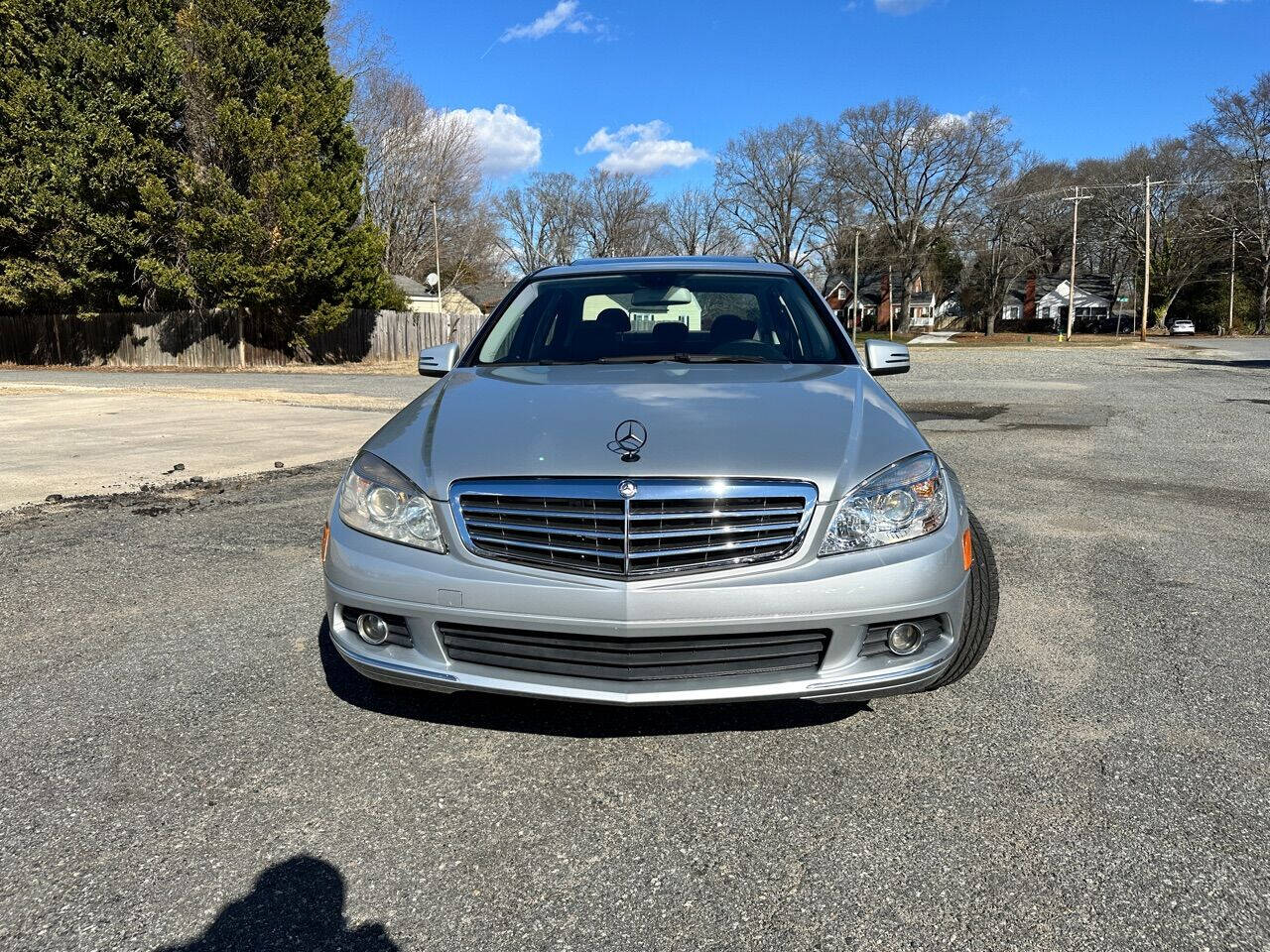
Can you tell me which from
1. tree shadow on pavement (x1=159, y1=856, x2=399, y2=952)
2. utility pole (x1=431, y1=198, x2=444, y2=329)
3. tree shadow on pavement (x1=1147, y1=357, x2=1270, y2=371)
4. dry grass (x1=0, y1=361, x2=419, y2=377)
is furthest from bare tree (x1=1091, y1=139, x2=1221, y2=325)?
tree shadow on pavement (x1=159, y1=856, x2=399, y2=952)

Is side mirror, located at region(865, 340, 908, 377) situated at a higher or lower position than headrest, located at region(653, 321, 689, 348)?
lower

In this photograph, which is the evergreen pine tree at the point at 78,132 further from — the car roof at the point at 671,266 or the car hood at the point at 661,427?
the car hood at the point at 661,427

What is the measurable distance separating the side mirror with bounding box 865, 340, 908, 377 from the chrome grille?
1.70 m

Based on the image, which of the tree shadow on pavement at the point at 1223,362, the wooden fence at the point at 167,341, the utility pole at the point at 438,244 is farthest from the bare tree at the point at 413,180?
the tree shadow on pavement at the point at 1223,362

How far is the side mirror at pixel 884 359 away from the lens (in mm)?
4020

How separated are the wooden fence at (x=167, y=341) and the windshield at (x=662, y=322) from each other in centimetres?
2389

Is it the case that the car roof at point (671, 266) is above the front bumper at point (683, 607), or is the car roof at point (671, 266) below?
above

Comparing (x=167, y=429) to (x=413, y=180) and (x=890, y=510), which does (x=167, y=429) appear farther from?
(x=413, y=180)

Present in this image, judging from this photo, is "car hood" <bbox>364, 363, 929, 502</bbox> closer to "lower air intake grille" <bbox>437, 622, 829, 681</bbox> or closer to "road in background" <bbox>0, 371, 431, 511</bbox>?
"lower air intake grille" <bbox>437, 622, 829, 681</bbox>

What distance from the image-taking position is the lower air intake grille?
2439 mm

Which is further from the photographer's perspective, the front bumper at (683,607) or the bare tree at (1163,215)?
the bare tree at (1163,215)

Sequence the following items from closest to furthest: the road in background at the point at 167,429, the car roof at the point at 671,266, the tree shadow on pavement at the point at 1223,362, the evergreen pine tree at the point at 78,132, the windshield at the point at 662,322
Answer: the windshield at the point at 662,322 → the car roof at the point at 671,266 → the road in background at the point at 167,429 → the tree shadow on pavement at the point at 1223,362 → the evergreen pine tree at the point at 78,132

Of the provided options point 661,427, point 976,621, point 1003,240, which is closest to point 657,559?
point 661,427

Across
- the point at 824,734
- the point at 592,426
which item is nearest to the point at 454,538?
the point at 592,426
